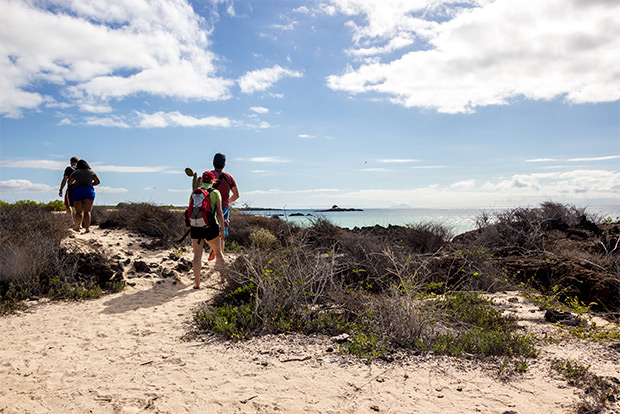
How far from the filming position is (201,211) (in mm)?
7395

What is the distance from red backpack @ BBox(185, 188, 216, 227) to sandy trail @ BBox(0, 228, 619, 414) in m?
2.32

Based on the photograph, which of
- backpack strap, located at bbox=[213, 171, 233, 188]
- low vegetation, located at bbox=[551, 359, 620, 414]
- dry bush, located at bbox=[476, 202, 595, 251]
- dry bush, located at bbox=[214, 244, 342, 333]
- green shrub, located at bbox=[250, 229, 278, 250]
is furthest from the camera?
green shrub, located at bbox=[250, 229, 278, 250]

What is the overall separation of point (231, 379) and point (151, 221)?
31.7 feet

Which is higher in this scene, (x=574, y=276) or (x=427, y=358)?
(x=574, y=276)

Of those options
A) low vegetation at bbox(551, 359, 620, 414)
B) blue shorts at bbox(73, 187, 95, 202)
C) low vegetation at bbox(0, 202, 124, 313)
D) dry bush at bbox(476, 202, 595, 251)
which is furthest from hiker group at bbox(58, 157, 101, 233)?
low vegetation at bbox(551, 359, 620, 414)

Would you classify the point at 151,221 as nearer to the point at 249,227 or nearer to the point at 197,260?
the point at 249,227

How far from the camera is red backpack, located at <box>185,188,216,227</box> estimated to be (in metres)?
7.37

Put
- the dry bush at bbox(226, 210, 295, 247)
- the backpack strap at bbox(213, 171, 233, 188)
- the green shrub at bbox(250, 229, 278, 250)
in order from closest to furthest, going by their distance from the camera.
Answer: the backpack strap at bbox(213, 171, 233, 188) < the green shrub at bbox(250, 229, 278, 250) < the dry bush at bbox(226, 210, 295, 247)

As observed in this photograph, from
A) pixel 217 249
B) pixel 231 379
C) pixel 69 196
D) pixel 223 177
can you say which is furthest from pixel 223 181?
pixel 69 196

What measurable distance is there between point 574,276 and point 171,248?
9.59 m

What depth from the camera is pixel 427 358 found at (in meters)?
4.31

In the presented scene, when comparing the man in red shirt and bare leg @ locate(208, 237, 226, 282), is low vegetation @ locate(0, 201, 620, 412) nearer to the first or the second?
bare leg @ locate(208, 237, 226, 282)

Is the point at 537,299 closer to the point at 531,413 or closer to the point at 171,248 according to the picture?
the point at 531,413

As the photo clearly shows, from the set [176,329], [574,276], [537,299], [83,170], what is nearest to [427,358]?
[537,299]
